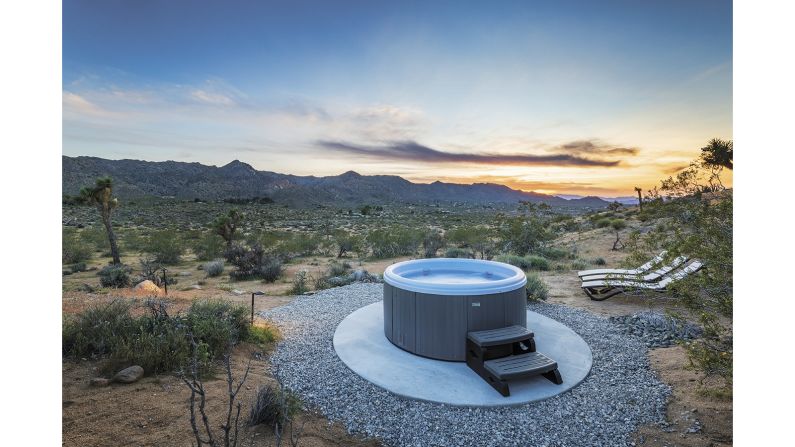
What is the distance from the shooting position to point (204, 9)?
5062 millimetres

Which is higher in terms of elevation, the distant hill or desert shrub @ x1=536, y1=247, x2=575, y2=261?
the distant hill

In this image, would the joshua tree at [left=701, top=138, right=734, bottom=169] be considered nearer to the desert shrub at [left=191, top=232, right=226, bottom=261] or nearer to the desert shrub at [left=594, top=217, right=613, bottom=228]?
the desert shrub at [left=191, top=232, right=226, bottom=261]

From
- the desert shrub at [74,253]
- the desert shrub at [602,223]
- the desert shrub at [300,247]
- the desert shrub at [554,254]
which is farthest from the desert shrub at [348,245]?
the desert shrub at [602,223]

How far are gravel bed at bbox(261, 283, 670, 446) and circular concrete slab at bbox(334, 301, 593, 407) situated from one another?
0.10 metres

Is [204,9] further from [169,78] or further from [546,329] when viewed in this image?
[546,329]

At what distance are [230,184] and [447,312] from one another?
2284 inches

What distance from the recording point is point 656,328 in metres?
5.88

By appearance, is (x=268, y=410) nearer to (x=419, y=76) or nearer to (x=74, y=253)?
(x=419, y=76)

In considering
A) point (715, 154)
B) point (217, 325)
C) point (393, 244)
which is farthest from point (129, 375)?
point (393, 244)

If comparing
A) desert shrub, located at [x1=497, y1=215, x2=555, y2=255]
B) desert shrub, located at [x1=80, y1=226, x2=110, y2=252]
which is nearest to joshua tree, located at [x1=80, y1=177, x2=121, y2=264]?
desert shrub, located at [x1=80, y1=226, x2=110, y2=252]

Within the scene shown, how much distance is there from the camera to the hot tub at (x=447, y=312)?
4641 mm

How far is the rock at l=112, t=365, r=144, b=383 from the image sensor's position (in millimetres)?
3793

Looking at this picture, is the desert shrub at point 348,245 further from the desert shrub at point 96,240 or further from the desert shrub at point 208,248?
the desert shrub at point 96,240

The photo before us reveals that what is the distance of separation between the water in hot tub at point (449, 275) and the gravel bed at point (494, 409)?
2157 mm
